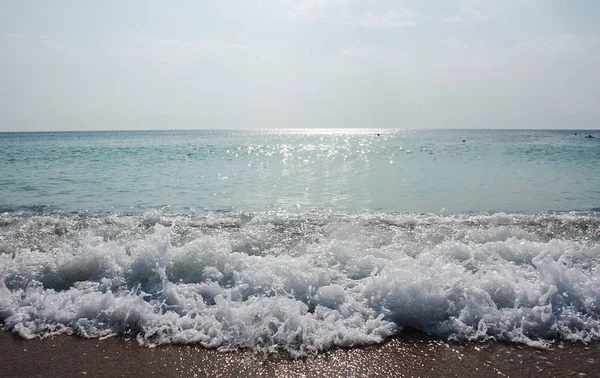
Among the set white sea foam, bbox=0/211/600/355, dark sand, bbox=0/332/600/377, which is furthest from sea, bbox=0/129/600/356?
dark sand, bbox=0/332/600/377

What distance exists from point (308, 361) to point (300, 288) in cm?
139

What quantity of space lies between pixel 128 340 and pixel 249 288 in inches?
63.6

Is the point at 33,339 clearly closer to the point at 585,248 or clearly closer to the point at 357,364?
the point at 357,364

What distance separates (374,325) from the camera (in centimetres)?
456

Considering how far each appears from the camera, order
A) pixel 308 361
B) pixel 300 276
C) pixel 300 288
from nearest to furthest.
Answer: pixel 308 361 < pixel 300 288 < pixel 300 276

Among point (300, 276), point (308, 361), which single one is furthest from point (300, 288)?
point (308, 361)

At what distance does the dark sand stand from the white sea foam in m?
0.18

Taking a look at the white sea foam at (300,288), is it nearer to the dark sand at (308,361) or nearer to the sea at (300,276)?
the sea at (300,276)

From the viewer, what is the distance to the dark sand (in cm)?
380

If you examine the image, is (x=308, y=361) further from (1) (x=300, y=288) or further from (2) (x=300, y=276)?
(2) (x=300, y=276)

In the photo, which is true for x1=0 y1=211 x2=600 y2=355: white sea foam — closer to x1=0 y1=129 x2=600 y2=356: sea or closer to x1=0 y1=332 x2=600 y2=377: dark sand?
x1=0 y1=129 x2=600 y2=356: sea

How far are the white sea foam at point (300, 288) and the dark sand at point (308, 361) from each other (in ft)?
0.60

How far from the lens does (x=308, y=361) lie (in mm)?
3979

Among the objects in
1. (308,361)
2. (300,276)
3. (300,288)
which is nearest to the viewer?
(308,361)
